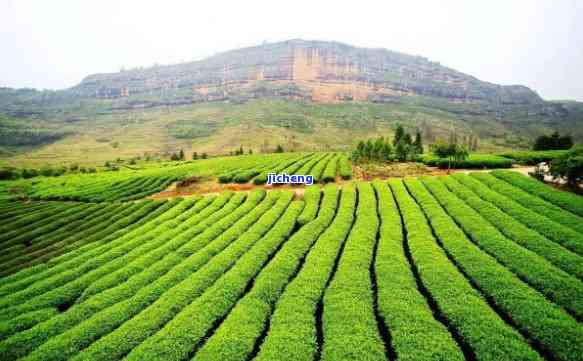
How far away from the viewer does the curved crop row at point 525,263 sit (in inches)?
467

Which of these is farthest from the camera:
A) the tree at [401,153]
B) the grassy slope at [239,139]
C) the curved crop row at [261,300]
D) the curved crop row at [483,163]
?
the grassy slope at [239,139]

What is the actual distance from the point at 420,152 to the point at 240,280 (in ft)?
196

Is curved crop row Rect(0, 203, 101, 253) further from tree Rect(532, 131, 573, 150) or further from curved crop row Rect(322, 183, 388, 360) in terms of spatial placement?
tree Rect(532, 131, 573, 150)

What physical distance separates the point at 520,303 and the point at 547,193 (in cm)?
1682

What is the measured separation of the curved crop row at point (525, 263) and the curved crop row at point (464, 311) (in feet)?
9.13

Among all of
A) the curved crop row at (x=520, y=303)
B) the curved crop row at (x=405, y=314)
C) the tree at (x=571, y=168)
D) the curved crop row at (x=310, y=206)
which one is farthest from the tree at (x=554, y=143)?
the curved crop row at (x=405, y=314)

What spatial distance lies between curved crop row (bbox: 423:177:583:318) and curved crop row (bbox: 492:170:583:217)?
6.58 m

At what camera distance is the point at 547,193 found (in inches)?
910

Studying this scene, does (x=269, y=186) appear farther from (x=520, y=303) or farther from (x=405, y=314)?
(x=520, y=303)

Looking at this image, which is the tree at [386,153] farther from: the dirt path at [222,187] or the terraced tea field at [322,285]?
the terraced tea field at [322,285]

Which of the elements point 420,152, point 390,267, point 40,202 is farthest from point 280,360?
point 420,152

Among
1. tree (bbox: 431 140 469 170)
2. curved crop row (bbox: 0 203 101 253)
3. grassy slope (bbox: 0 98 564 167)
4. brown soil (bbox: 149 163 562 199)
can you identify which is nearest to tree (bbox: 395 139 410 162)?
brown soil (bbox: 149 163 562 199)

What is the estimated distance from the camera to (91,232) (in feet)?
91.2

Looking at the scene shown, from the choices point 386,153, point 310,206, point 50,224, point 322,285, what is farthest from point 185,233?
point 386,153
